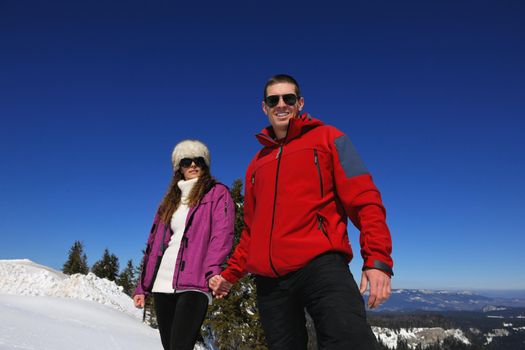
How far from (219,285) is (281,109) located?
1.68 meters

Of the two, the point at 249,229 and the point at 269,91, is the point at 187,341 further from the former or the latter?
the point at 269,91

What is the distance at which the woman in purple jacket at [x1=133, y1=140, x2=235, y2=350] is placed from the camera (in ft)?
11.9

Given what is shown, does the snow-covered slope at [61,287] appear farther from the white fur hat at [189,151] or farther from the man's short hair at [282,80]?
the man's short hair at [282,80]

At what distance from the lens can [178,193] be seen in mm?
4438

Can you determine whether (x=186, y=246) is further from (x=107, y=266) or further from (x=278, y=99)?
(x=107, y=266)

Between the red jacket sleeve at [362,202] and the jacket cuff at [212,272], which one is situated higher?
the red jacket sleeve at [362,202]

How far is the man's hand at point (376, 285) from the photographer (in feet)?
7.22

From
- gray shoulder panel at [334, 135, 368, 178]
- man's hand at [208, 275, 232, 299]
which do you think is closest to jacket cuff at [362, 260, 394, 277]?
gray shoulder panel at [334, 135, 368, 178]

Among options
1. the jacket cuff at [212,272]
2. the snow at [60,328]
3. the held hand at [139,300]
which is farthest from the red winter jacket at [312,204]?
the snow at [60,328]

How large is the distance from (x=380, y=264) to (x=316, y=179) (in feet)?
2.52

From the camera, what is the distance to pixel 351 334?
86.5 inches

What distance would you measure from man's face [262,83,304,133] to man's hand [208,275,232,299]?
144 cm

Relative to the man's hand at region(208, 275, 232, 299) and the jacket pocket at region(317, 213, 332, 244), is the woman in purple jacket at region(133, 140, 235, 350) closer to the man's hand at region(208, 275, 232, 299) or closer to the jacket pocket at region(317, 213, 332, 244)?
the man's hand at region(208, 275, 232, 299)

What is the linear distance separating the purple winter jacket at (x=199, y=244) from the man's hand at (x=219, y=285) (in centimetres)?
12
